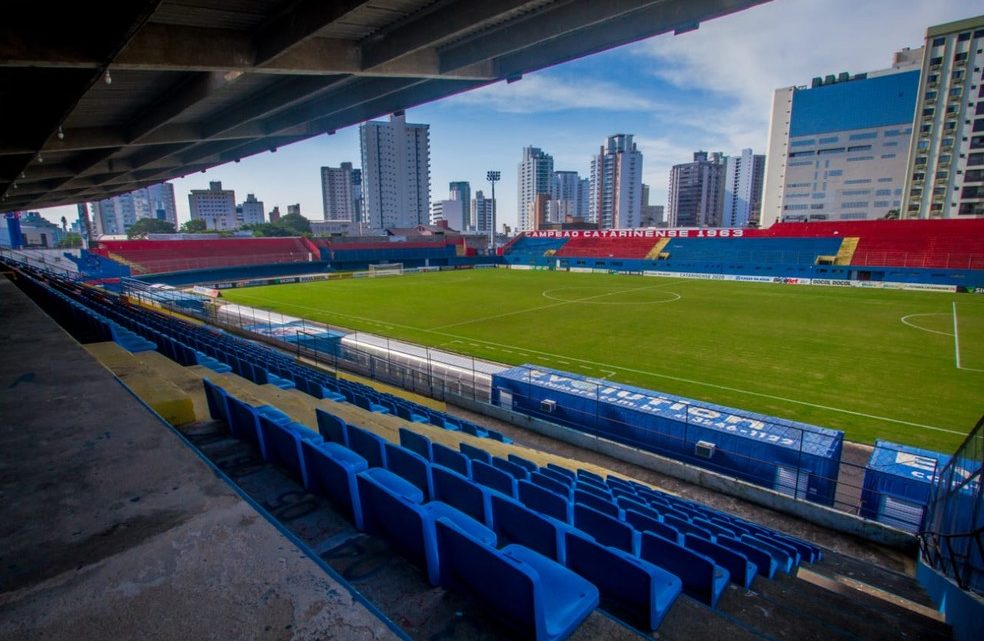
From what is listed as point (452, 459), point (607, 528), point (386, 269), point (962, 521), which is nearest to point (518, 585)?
point (607, 528)

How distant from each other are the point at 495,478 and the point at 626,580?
78.1 inches

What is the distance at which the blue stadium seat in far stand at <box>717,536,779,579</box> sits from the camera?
15.8ft

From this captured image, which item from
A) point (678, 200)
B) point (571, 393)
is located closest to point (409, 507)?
point (571, 393)

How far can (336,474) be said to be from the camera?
355 cm

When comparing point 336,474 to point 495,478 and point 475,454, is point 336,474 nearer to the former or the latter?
point 495,478

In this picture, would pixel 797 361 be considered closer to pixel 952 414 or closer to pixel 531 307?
pixel 952 414

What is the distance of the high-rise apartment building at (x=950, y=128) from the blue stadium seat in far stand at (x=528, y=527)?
306 ft

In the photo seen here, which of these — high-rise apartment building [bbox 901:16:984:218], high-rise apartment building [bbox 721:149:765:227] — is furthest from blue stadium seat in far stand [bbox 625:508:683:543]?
high-rise apartment building [bbox 721:149:765:227]

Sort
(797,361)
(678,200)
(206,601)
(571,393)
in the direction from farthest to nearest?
1. (678,200)
2. (797,361)
3. (571,393)
4. (206,601)

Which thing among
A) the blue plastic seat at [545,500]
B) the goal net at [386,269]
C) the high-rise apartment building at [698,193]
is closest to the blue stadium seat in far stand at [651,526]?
the blue plastic seat at [545,500]

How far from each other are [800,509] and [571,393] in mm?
5494

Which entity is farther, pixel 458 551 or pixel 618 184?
pixel 618 184

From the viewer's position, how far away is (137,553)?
2.66 metres

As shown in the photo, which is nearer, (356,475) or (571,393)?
(356,475)
